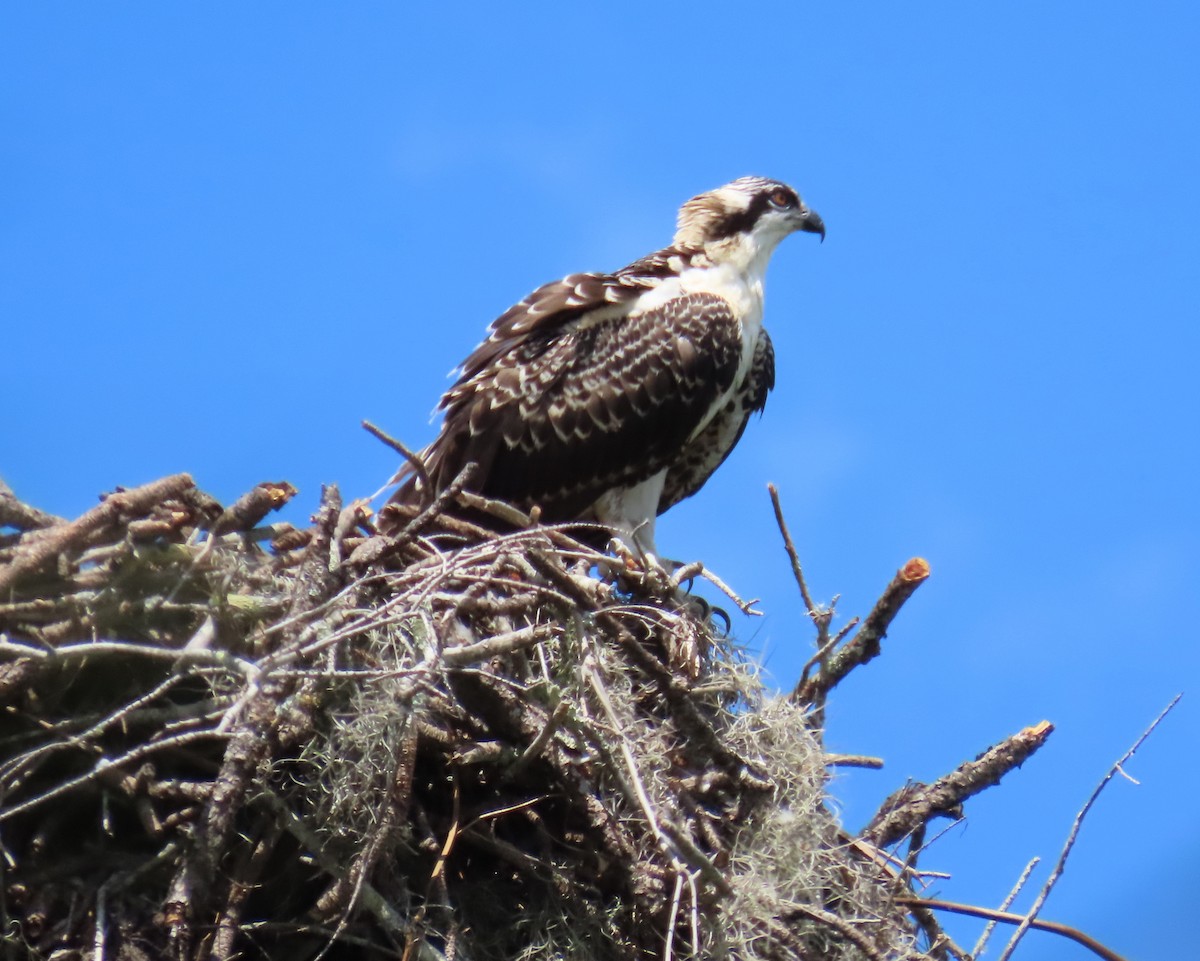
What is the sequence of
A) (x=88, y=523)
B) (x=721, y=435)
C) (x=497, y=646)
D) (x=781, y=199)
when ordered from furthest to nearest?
(x=781, y=199) < (x=721, y=435) < (x=88, y=523) < (x=497, y=646)

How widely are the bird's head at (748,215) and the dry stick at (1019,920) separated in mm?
3364

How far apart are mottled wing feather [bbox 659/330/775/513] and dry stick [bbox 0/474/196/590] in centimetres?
272

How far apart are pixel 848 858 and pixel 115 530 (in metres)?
2.77

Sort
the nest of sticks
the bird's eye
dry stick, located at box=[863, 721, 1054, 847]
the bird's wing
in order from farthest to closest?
1. the bird's eye
2. the bird's wing
3. dry stick, located at box=[863, 721, 1054, 847]
4. the nest of sticks

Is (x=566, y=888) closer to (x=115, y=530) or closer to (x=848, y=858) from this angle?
(x=848, y=858)

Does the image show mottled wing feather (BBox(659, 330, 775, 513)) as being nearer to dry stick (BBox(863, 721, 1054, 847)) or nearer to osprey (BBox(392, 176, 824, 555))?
osprey (BBox(392, 176, 824, 555))

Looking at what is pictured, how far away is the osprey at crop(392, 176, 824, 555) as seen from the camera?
23.4ft

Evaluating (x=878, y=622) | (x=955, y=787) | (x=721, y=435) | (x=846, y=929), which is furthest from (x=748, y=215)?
(x=846, y=929)

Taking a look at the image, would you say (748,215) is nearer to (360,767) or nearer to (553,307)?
(553,307)

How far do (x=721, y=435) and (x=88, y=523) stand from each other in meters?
3.21

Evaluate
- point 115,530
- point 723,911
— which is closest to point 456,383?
point 115,530

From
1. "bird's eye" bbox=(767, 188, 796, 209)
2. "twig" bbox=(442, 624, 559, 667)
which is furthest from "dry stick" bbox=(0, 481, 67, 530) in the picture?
"bird's eye" bbox=(767, 188, 796, 209)

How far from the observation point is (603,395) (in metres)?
7.13

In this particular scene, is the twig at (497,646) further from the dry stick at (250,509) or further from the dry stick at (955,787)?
the dry stick at (955,787)
